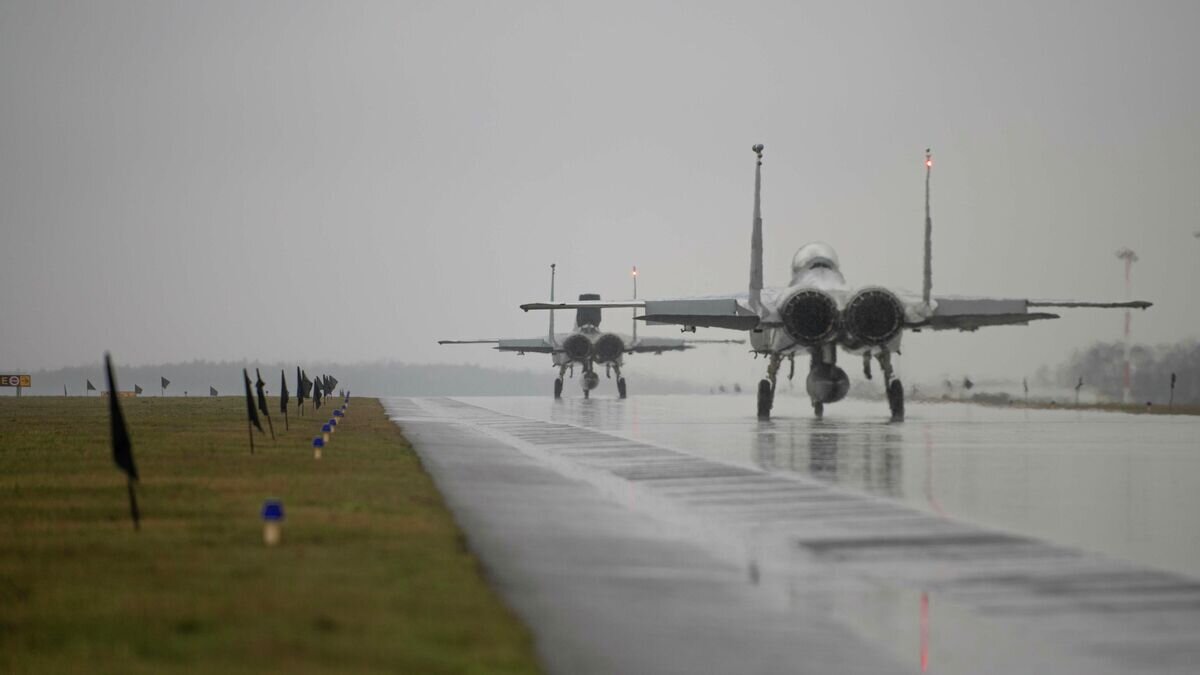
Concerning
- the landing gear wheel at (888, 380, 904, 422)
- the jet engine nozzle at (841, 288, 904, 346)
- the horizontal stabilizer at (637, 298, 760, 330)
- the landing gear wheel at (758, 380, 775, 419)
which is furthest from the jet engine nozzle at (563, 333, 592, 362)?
the jet engine nozzle at (841, 288, 904, 346)

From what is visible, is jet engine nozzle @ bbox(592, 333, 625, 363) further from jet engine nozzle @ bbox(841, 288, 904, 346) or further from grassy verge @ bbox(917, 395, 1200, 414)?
jet engine nozzle @ bbox(841, 288, 904, 346)

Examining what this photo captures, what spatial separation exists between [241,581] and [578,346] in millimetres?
64810

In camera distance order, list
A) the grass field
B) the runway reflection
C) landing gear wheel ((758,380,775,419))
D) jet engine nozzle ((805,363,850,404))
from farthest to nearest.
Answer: landing gear wheel ((758,380,775,419)) < jet engine nozzle ((805,363,850,404)) < the runway reflection < the grass field

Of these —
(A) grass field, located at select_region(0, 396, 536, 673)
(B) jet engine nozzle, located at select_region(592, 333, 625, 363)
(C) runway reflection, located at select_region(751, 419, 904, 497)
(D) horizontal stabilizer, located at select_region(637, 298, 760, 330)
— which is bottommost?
(A) grass field, located at select_region(0, 396, 536, 673)

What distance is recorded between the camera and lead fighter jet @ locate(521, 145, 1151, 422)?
41.9 meters

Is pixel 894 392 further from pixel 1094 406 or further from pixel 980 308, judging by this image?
pixel 1094 406

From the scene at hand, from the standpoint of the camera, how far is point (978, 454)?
27.5m

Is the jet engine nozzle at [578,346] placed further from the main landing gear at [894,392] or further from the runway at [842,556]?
the runway at [842,556]

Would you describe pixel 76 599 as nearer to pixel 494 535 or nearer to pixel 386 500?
pixel 494 535

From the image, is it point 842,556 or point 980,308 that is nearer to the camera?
point 842,556

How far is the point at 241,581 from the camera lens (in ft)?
34.1

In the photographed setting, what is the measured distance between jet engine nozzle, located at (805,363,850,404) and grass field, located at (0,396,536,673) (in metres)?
27.1

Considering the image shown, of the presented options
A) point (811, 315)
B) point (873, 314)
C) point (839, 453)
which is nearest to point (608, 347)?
point (811, 315)

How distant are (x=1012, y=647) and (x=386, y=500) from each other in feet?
33.1
